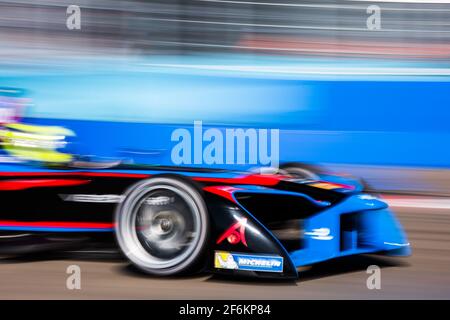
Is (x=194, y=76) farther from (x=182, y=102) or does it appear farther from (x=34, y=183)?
(x=34, y=183)

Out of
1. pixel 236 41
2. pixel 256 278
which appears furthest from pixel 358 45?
pixel 256 278

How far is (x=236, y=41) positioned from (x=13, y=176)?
1442 mm

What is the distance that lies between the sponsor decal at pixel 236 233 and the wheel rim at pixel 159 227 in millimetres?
156

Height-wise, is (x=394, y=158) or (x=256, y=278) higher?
(x=394, y=158)

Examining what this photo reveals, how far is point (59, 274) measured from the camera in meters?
3.79

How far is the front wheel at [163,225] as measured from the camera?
138 inches

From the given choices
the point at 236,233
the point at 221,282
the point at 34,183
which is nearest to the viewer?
the point at 236,233

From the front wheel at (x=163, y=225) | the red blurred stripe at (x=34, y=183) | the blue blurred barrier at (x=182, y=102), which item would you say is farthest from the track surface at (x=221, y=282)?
the blue blurred barrier at (x=182, y=102)

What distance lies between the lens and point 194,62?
3.78 m

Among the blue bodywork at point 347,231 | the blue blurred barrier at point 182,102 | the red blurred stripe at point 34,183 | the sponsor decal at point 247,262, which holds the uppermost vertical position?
the blue blurred barrier at point 182,102

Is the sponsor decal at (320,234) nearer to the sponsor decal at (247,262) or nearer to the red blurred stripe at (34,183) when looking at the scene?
the sponsor decal at (247,262)

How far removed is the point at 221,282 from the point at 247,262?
8.8 inches

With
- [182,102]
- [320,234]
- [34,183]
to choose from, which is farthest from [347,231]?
[34,183]

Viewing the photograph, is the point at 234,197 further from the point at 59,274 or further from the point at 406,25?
the point at 406,25
